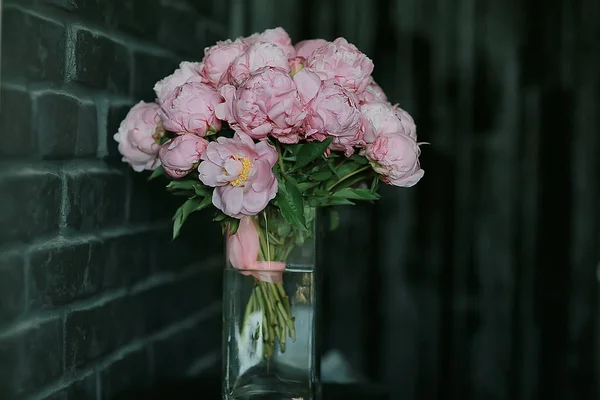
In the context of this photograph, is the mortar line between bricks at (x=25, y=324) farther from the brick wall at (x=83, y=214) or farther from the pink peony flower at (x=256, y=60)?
the pink peony flower at (x=256, y=60)

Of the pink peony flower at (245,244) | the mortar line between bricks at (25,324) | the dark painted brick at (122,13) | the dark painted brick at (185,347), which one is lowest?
the dark painted brick at (185,347)

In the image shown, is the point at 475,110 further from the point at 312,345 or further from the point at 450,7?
the point at 312,345

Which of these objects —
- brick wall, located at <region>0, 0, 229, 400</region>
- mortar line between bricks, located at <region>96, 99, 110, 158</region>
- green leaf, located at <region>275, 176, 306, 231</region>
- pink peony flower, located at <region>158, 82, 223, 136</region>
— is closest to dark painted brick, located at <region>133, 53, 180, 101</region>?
brick wall, located at <region>0, 0, 229, 400</region>

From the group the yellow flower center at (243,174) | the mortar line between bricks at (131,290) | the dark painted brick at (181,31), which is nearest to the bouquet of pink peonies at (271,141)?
the yellow flower center at (243,174)

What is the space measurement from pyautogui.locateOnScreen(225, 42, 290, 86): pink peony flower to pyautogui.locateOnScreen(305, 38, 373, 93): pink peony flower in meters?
0.05

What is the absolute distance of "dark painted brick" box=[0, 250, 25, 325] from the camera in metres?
0.98

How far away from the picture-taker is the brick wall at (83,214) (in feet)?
3.30

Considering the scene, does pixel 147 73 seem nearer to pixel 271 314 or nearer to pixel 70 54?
pixel 70 54

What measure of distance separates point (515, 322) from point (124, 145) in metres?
1.23

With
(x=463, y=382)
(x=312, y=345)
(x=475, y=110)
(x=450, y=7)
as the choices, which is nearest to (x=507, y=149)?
(x=475, y=110)

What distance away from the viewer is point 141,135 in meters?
1.16

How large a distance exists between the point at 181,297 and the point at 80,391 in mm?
491

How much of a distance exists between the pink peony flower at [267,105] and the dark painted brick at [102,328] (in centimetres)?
40

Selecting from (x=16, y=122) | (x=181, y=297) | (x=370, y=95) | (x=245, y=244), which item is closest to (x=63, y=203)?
(x=16, y=122)
